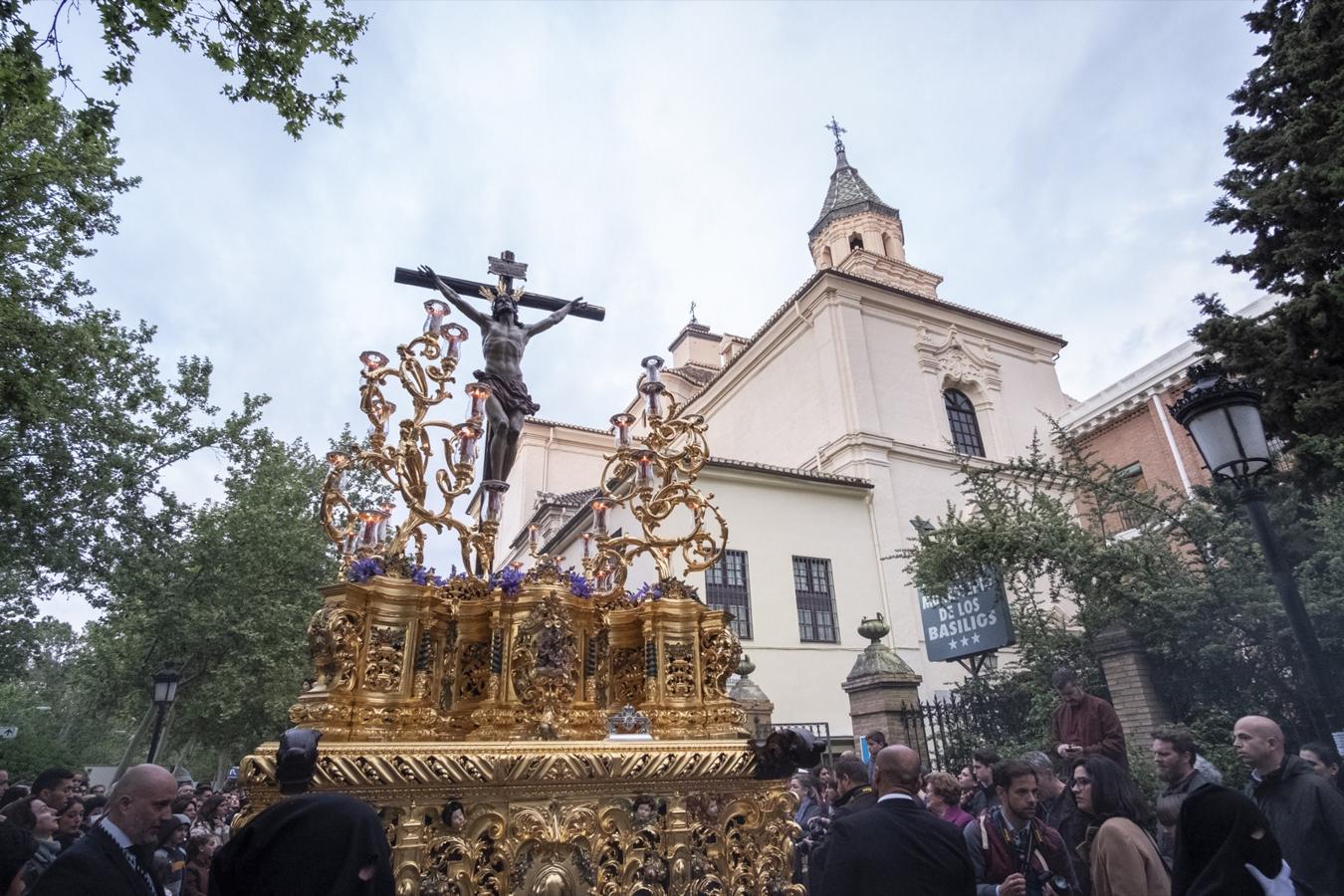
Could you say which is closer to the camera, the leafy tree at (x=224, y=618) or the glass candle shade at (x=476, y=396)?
the glass candle shade at (x=476, y=396)

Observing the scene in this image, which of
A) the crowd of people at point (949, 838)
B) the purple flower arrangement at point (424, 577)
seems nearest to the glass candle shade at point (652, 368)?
the purple flower arrangement at point (424, 577)

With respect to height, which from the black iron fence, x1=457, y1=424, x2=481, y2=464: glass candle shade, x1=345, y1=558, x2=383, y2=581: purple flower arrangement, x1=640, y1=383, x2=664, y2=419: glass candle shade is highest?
x1=640, y1=383, x2=664, y2=419: glass candle shade

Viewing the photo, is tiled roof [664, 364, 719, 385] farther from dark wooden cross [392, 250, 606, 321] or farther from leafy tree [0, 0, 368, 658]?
dark wooden cross [392, 250, 606, 321]

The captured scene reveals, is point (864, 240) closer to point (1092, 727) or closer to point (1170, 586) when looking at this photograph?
point (1170, 586)

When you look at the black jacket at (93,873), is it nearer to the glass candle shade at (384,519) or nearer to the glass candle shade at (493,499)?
the glass candle shade at (384,519)

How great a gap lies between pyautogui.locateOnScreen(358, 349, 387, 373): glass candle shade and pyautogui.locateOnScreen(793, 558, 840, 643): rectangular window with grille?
15473mm

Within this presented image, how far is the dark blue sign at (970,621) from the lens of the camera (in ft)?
37.2

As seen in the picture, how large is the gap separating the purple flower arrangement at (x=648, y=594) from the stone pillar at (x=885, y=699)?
24.3ft

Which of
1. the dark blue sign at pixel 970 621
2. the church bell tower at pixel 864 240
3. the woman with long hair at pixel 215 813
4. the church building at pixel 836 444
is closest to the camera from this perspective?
the woman with long hair at pixel 215 813

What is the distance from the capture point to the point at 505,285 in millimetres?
6160

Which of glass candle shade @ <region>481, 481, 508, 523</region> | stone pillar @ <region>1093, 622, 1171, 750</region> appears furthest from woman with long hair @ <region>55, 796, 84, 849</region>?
stone pillar @ <region>1093, 622, 1171, 750</region>

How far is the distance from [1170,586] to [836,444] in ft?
41.0

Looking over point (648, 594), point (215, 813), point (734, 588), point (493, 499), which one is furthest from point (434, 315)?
point (734, 588)

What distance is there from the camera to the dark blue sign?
11352 millimetres
